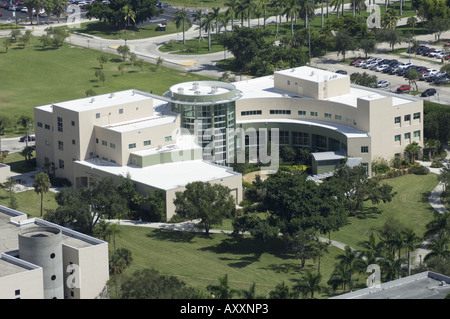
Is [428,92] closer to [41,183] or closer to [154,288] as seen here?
[41,183]

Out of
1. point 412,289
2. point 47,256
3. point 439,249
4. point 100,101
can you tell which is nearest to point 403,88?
point 100,101

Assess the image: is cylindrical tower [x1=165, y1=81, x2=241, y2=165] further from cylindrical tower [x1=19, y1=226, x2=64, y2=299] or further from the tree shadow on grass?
cylindrical tower [x1=19, y1=226, x2=64, y2=299]

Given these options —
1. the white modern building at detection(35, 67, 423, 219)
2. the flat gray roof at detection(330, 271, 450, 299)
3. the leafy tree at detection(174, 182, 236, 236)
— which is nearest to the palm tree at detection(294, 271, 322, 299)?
the flat gray roof at detection(330, 271, 450, 299)

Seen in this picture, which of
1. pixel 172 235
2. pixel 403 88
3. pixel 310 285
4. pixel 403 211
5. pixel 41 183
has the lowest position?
pixel 172 235

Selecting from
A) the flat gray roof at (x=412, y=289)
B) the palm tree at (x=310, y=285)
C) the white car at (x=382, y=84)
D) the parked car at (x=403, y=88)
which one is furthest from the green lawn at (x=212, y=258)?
the white car at (x=382, y=84)

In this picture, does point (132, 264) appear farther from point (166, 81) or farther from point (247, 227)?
point (166, 81)

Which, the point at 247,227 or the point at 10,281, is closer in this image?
the point at 10,281
